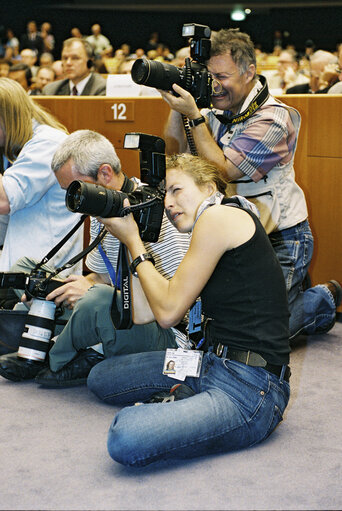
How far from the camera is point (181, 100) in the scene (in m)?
2.59

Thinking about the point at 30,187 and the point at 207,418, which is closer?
A: the point at 207,418

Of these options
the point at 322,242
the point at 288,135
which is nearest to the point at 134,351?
the point at 288,135

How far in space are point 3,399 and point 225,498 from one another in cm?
95

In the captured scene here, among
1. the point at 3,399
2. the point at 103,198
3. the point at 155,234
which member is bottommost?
the point at 3,399

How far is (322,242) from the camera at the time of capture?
3.35 meters

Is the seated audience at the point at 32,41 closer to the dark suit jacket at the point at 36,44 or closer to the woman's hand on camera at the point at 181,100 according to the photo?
the dark suit jacket at the point at 36,44

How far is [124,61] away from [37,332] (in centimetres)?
584

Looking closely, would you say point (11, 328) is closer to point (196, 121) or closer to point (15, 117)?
point (15, 117)

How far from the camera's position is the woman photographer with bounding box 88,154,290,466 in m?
1.80

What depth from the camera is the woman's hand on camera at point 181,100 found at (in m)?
2.58

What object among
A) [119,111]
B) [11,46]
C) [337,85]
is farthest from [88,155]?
[11,46]

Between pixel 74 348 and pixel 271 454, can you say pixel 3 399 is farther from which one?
pixel 271 454

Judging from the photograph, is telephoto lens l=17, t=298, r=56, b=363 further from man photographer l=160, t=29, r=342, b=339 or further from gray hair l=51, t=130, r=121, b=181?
man photographer l=160, t=29, r=342, b=339

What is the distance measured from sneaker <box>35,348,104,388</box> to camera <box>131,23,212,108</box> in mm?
958
